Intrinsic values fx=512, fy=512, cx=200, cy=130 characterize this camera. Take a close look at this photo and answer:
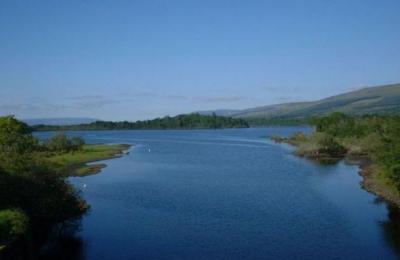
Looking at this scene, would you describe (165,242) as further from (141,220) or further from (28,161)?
(28,161)

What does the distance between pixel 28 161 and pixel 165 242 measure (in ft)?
46.9

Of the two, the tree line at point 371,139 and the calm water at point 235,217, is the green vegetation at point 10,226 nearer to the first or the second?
the calm water at point 235,217

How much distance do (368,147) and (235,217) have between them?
7952 centimetres

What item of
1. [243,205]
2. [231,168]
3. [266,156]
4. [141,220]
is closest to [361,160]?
A: [266,156]

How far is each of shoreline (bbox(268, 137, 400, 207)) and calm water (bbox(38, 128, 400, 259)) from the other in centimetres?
169

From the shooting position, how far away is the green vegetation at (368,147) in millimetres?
64438

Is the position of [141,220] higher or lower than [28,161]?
lower

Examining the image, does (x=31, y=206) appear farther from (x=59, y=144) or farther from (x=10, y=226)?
(x=59, y=144)

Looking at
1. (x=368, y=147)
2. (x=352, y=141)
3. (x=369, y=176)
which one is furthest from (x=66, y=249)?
(x=352, y=141)

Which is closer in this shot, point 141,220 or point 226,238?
point 226,238

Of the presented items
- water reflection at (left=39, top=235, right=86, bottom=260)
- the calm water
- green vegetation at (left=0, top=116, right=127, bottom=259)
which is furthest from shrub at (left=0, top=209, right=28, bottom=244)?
the calm water

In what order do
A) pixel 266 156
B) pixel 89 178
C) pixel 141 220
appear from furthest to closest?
pixel 266 156
pixel 89 178
pixel 141 220

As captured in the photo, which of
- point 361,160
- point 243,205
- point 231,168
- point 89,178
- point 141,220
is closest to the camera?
point 141,220

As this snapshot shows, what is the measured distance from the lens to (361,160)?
115 metres
